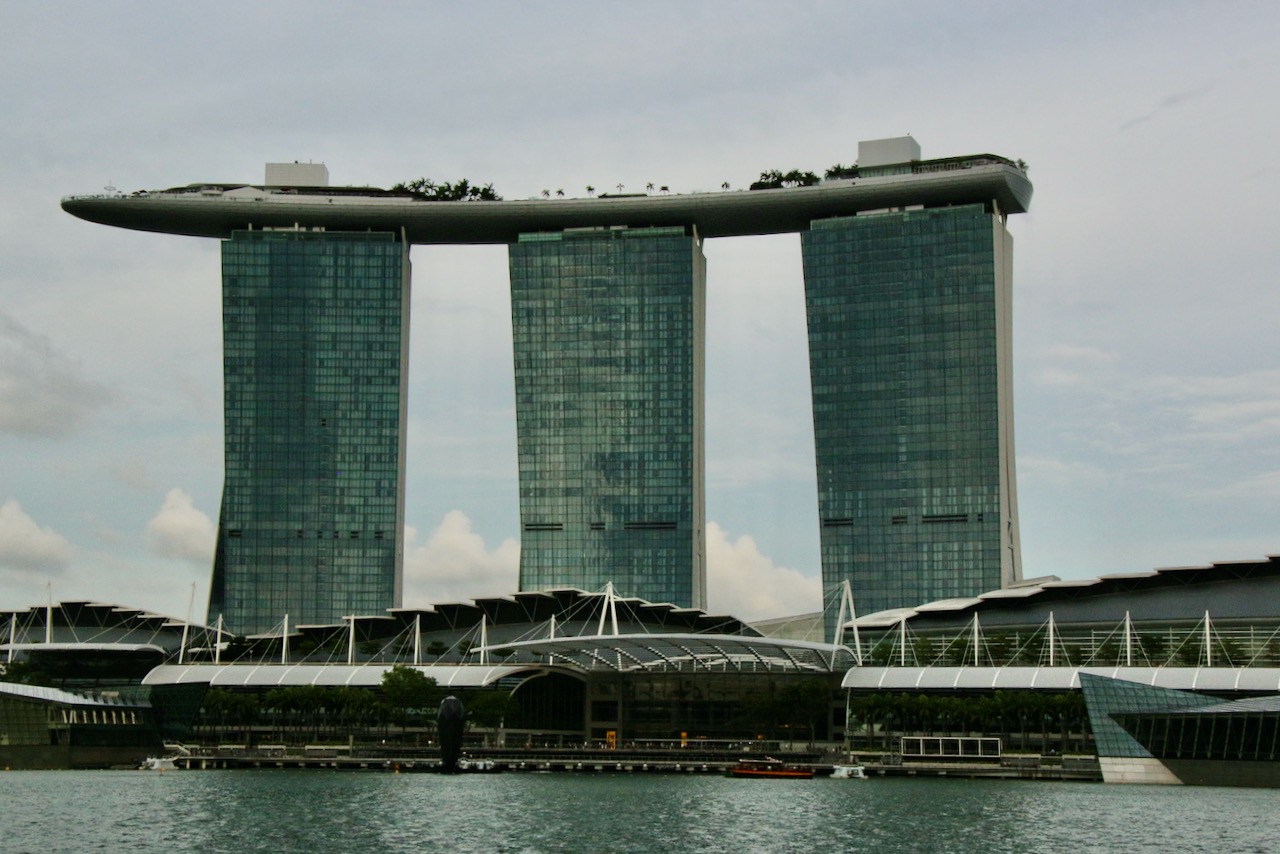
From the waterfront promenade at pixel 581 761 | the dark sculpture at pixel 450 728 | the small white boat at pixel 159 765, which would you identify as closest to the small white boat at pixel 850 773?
the waterfront promenade at pixel 581 761

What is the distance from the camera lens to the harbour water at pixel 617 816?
98000 millimetres

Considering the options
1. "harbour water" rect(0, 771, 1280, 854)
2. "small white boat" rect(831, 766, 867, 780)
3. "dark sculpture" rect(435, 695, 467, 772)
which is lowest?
"small white boat" rect(831, 766, 867, 780)

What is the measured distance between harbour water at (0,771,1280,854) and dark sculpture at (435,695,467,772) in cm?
646

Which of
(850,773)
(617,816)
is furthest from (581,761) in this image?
(617,816)

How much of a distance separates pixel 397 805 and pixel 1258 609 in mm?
112074

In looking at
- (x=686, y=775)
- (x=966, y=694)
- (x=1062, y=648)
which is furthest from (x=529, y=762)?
(x=1062, y=648)

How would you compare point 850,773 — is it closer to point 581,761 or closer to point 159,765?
point 581,761

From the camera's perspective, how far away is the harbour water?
98000mm

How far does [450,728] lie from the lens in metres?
165

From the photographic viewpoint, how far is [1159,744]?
153 meters

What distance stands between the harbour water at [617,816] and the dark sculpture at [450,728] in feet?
21.2

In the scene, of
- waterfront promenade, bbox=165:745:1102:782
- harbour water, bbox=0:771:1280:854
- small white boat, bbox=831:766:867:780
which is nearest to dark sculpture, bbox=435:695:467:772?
waterfront promenade, bbox=165:745:1102:782

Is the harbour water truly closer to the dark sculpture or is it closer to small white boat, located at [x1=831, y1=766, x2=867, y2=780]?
the dark sculpture

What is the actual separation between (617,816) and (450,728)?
5212 cm
